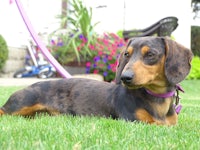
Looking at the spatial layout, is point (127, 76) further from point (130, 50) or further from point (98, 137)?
point (98, 137)

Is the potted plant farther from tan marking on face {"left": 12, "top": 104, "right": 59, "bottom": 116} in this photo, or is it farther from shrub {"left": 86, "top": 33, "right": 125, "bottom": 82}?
tan marking on face {"left": 12, "top": 104, "right": 59, "bottom": 116}

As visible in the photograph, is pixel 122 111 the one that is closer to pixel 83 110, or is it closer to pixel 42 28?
pixel 83 110

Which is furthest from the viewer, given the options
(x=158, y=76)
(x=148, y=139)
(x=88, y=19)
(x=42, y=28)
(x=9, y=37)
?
(x=42, y=28)

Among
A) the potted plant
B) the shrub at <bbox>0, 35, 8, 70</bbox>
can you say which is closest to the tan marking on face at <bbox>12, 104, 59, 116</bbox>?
the potted plant

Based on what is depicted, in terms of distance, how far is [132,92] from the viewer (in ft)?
13.5

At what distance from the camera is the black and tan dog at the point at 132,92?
12.7 feet

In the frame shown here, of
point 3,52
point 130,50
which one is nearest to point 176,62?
point 130,50

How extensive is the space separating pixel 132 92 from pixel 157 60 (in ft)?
1.34

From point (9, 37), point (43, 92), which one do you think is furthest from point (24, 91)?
point (9, 37)

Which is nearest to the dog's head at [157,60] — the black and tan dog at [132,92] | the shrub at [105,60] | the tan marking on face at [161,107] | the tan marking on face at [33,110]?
the black and tan dog at [132,92]

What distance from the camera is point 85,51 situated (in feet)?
38.1

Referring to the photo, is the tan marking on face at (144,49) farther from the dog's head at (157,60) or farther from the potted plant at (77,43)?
the potted plant at (77,43)

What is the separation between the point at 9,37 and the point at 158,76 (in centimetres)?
1051

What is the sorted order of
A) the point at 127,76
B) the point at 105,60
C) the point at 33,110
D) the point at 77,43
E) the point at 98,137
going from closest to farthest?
1. the point at 98,137
2. the point at 127,76
3. the point at 33,110
4. the point at 105,60
5. the point at 77,43
